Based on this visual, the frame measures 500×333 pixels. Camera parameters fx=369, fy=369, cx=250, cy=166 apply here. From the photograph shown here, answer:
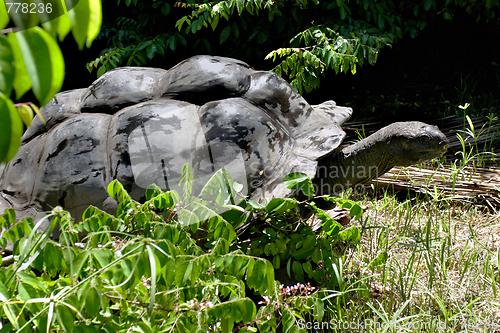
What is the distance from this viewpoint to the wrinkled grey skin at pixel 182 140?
216 cm

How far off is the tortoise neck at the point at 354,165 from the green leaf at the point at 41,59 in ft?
7.02

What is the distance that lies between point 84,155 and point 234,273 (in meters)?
1.47

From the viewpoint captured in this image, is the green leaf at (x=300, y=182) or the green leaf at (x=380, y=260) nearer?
the green leaf at (x=300, y=182)

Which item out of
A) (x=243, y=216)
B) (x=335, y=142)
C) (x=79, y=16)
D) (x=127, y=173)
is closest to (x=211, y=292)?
(x=243, y=216)

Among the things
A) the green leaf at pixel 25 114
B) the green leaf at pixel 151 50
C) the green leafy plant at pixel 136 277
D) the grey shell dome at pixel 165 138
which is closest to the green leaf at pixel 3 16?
the green leaf at pixel 25 114

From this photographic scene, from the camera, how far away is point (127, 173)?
7.10ft

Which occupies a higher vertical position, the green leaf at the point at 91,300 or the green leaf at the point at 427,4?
the green leaf at the point at 427,4

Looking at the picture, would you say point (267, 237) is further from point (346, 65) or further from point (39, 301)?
point (346, 65)

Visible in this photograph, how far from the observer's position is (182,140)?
7.19 ft

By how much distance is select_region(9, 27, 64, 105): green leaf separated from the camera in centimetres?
46

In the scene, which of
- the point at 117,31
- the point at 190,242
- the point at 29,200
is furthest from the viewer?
the point at 117,31

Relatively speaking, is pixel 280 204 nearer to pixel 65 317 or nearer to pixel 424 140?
pixel 65 317

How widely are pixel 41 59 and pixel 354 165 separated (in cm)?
225

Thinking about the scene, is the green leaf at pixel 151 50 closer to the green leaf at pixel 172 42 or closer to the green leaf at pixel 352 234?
the green leaf at pixel 172 42
